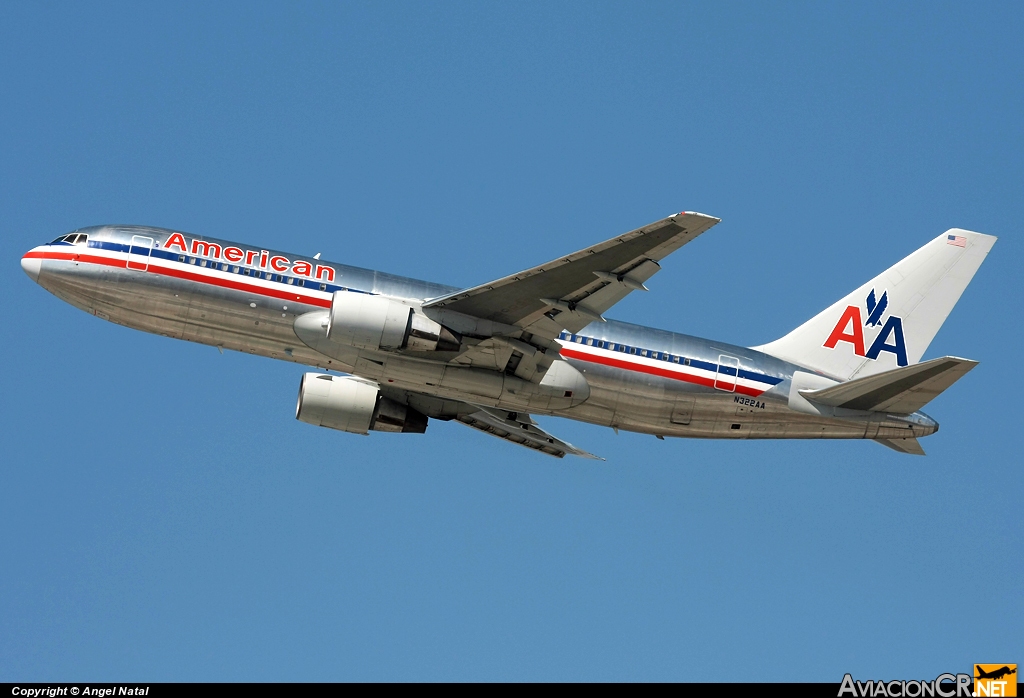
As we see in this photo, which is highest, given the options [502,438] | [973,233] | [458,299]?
[973,233]

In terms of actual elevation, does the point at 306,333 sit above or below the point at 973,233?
below

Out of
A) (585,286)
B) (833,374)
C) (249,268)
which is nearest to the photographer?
(585,286)

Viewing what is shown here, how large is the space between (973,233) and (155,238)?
30.9 metres

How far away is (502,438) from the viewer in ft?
155

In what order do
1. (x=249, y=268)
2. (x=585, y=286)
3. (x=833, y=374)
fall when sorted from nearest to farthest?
(x=585, y=286) < (x=249, y=268) < (x=833, y=374)

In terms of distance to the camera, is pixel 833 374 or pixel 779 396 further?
pixel 833 374

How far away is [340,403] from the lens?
43.2m

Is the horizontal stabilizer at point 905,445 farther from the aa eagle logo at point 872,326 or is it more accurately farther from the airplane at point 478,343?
the aa eagle logo at point 872,326

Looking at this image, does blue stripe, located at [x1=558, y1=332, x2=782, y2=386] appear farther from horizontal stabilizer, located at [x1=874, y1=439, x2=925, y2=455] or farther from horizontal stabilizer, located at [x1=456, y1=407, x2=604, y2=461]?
horizontal stabilizer, located at [x1=456, y1=407, x2=604, y2=461]

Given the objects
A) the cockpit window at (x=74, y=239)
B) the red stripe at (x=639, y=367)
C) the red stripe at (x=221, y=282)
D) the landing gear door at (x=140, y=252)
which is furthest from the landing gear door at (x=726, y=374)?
the cockpit window at (x=74, y=239)

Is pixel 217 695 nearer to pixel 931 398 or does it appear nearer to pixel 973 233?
pixel 931 398

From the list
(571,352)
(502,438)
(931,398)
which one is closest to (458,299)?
(571,352)

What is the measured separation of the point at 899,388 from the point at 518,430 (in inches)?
566

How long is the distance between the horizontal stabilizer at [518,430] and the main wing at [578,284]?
775 cm
